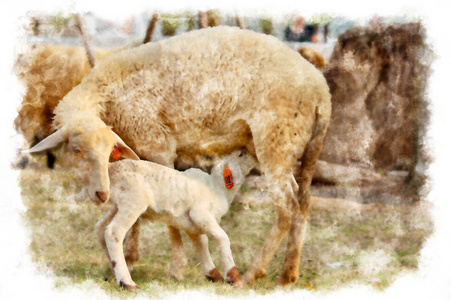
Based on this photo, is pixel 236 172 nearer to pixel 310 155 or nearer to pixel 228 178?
pixel 228 178

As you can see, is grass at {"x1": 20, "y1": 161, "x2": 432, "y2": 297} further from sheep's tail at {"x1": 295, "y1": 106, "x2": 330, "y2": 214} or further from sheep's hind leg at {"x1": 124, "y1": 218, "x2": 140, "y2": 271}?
sheep's tail at {"x1": 295, "y1": 106, "x2": 330, "y2": 214}

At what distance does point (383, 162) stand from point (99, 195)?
15.6 feet

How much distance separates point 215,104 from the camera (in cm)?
414

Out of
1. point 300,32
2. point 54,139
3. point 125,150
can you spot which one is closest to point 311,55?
point 300,32

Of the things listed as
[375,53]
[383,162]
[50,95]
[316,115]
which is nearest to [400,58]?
[375,53]

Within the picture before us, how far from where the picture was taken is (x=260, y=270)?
13.3ft

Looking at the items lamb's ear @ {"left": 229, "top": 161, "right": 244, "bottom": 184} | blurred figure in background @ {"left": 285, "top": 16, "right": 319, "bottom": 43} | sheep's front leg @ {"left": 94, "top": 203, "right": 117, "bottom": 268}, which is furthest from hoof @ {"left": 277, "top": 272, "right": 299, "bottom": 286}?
blurred figure in background @ {"left": 285, "top": 16, "right": 319, "bottom": 43}

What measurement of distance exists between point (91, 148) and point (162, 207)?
67 cm

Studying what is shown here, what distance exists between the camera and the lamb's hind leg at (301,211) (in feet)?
14.1

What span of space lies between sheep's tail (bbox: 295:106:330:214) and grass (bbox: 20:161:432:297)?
698 millimetres

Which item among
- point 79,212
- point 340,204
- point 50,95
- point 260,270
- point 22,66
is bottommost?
point 340,204

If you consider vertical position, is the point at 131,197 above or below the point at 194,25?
below

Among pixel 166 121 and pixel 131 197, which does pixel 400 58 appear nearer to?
pixel 166 121

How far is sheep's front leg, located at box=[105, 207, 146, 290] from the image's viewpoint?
348 centimetres
